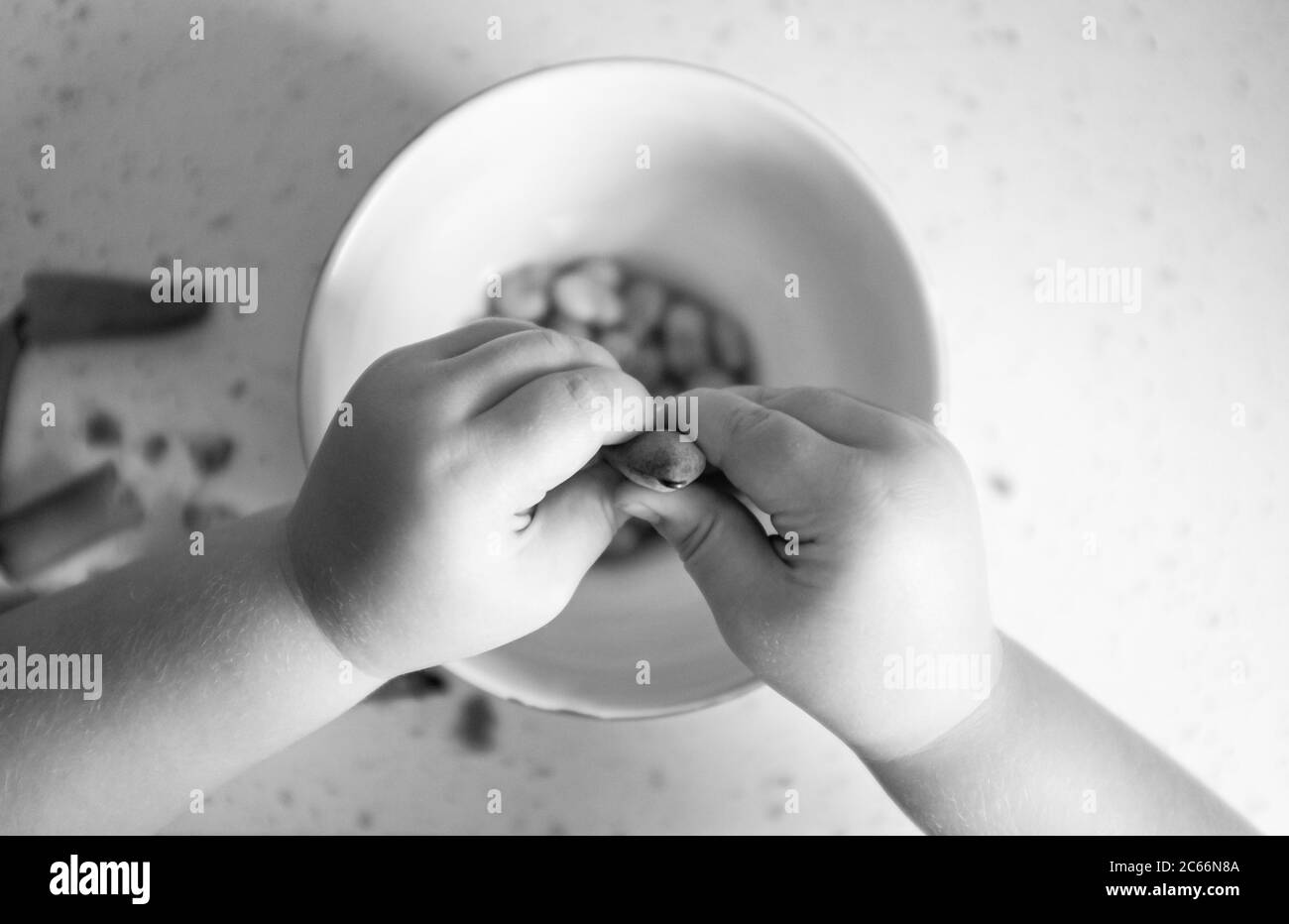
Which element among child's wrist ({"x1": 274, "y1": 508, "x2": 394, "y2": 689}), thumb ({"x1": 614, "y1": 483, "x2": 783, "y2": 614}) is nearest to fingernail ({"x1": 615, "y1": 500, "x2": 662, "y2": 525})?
thumb ({"x1": 614, "y1": 483, "x2": 783, "y2": 614})

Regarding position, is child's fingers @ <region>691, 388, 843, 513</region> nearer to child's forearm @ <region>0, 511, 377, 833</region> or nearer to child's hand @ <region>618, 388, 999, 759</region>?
child's hand @ <region>618, 388, 999, 759</region>

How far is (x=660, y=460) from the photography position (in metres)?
0.47

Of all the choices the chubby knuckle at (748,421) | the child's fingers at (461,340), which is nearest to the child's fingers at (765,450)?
the chubby knuckle at (748,421)

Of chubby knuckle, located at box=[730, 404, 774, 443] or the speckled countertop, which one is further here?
the speckled countertop

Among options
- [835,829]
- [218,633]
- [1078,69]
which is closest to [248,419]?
[218,633]

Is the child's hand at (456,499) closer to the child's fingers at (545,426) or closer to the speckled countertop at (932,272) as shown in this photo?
the child's fingers at (545,426)

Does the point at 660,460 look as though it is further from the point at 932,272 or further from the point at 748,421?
the point at 932,272

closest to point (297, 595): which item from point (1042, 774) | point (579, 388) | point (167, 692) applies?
point (167, 692)

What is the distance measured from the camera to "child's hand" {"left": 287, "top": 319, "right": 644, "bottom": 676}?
0.47m

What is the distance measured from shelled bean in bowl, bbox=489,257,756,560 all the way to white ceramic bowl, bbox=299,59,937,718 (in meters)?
0.01

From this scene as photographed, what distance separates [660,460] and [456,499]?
9 centimetres
